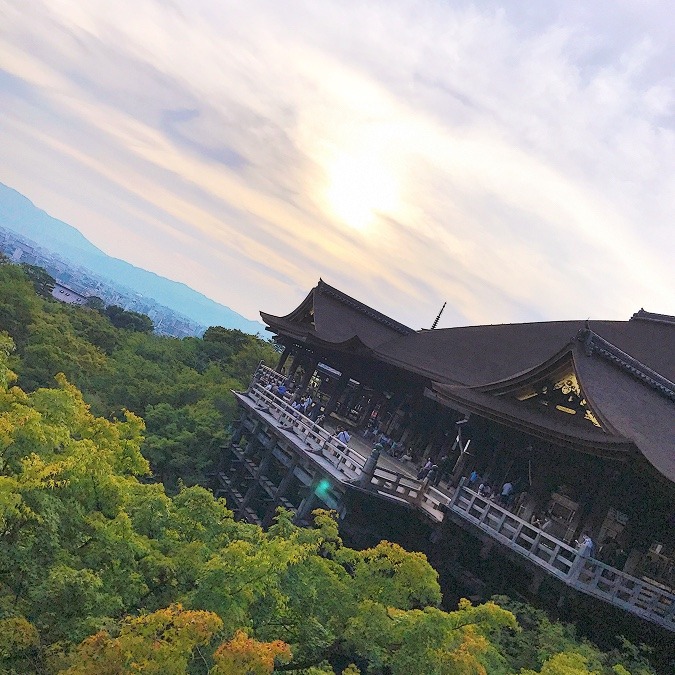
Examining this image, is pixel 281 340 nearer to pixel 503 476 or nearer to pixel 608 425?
pixel 503 476

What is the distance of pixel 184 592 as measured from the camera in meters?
8.32

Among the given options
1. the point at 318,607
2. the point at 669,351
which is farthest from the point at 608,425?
the point at 669,351

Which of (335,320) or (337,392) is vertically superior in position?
(335,320)

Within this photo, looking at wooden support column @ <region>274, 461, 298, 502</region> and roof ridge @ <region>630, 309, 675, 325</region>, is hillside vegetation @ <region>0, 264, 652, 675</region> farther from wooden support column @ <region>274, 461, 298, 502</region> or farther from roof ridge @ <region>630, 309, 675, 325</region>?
roof ridge @ <region>630, 309, 675, 325</region>

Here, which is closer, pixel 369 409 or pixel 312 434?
pixel 312 434

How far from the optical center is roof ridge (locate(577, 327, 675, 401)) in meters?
12.9

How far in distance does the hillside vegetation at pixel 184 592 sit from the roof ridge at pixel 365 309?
16702mm

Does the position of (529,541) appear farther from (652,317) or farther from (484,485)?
(652,317)

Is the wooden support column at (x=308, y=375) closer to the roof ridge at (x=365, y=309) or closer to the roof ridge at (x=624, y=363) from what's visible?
the roof ridge at (x=365, y=309)

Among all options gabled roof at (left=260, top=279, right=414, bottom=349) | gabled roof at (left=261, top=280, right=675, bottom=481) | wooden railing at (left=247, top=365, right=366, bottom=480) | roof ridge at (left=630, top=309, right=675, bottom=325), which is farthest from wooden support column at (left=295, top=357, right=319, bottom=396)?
roof ridge at (left=630, top=309, right=675, bottom=325)

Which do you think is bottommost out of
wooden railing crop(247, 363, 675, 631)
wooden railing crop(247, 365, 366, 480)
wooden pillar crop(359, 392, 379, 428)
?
wooden railing crop(247, 365, 366, 480)

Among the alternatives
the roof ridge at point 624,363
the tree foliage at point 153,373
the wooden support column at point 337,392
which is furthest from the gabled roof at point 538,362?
the tree foliage at point 153,373

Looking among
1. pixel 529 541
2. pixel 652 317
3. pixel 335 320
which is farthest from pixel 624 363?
pixel 335 320

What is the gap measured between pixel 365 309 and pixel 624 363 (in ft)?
52.0
